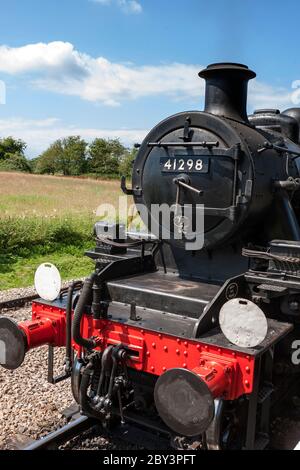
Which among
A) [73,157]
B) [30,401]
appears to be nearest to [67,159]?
[73,157]

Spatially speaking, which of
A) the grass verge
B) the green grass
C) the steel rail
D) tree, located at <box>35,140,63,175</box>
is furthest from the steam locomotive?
tree, located at <box>35,140,63,175</box>

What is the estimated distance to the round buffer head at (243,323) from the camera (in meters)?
2.63

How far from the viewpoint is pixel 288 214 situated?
12.0ft

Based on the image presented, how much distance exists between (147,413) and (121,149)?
70162 millimetres

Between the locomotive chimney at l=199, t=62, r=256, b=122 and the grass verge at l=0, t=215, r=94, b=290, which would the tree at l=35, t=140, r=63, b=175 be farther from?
the locomotive chimney at l=199, t=62, r=256, b=122

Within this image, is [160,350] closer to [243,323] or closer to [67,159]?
[243,323]

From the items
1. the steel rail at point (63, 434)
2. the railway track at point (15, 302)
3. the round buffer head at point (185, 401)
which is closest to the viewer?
Answer: the round buffer head at point (185, 401)

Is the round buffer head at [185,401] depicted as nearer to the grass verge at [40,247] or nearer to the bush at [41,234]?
the grass verge at [40,247]

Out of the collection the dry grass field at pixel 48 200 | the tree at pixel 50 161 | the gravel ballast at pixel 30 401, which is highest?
the tree at pixel 50 161

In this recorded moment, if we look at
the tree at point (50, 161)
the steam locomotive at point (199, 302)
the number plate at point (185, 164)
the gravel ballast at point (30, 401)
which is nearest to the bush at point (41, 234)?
the gravel ballast at point (30, 401)

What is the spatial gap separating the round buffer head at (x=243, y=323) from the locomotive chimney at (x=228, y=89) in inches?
67.1

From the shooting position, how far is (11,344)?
3344 millimetres

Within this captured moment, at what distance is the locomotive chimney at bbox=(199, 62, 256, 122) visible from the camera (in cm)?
374
